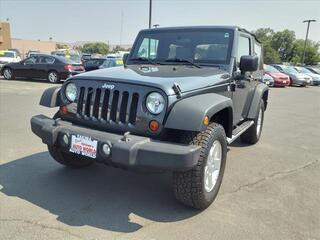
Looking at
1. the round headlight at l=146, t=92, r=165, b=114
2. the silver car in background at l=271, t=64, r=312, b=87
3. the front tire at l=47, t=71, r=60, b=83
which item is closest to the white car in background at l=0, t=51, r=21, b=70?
the front tire at l=47, t=71, r=60, b=83

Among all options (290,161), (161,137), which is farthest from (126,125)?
(290,161)

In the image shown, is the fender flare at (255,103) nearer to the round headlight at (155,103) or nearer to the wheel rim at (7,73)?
the round headlight at (155,103)

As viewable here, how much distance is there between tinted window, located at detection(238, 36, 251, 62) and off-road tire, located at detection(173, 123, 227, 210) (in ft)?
5.53

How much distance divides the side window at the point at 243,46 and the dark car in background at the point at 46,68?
1203 cm

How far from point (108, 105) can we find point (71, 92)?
610 millimetres

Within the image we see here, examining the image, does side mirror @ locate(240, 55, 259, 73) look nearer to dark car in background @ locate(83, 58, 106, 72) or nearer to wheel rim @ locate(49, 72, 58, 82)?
wheel rim @ locate(49, 72, 58, 82)

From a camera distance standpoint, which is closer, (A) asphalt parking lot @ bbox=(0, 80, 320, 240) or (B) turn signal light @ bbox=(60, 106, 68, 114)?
(A) asphalt parking lot @ bbox=(0, 80, 320, 240)

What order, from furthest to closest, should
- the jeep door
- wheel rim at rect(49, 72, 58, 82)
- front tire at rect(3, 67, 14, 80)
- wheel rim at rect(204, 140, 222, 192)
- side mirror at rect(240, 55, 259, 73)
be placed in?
front tire at rect(3, 67, 14, 80)
wheel rim at rect(49, 72, 58, 82)
the jeep door
side mirror at rect(240, 55, 259, 73)
wheel rim at rect(204, 140, 222, 192)

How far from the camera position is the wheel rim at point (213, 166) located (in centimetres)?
327

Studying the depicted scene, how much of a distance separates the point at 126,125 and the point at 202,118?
76 cm

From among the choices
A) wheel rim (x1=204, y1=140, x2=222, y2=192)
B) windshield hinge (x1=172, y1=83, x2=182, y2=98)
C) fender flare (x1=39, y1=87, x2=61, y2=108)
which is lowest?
wheel rim (x1=204, y1=140, x2=222, y2=192)

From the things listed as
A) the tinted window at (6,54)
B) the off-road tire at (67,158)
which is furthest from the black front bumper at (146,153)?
the tinted window at (6,54)

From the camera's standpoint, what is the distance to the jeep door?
433 cm

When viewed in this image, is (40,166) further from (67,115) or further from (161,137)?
(161,137)
